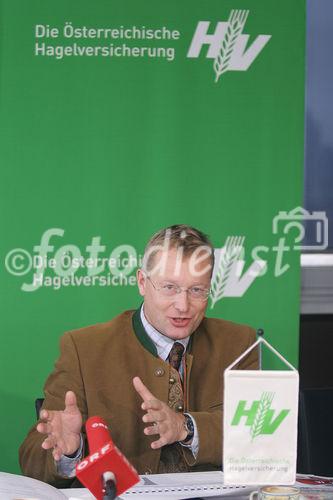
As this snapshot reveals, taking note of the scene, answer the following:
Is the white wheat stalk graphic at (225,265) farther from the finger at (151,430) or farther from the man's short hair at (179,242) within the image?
the finger at (151,430)

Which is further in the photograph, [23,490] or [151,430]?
[151,430]

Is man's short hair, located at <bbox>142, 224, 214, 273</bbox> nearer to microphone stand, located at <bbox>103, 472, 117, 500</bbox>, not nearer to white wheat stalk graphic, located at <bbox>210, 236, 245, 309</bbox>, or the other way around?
white wheat stalk graphic, located at <bbox>210, 236, 245, 309</bbox>

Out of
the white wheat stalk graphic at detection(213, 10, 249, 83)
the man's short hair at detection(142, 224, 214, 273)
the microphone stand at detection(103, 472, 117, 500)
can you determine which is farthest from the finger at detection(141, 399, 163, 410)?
the white wheat stalk graphic at detection(213, 10, 249, 83)

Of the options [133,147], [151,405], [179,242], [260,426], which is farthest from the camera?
[133,147]

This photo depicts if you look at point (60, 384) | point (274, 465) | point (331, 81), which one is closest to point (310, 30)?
point (331, 81)

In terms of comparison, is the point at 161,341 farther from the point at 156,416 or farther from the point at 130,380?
the point at 156,416

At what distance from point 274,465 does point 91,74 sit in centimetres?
242

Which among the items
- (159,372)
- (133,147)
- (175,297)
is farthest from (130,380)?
(133,147)

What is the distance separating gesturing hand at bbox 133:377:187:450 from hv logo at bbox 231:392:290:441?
723 millimetres

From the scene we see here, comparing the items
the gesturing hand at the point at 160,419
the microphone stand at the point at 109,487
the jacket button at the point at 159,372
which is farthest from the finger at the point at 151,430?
the microphone stand at the point at 109,487

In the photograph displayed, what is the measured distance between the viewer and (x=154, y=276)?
121 inches

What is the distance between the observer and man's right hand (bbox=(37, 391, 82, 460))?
2.49 meters

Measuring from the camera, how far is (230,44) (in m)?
4.03

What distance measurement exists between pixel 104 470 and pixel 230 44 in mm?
2644
